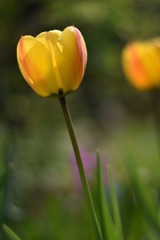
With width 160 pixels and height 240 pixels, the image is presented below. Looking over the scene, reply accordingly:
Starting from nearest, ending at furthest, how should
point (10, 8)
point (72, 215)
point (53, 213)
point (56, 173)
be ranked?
point (53, 213) → point (72, 215) → point (10, 8) → point (56, 173)

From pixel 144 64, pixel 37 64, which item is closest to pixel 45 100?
pixel 144 64

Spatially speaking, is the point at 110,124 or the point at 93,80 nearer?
the point at 93,80

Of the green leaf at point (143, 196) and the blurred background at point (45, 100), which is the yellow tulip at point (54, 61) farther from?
the blurred background at point (45, 100)

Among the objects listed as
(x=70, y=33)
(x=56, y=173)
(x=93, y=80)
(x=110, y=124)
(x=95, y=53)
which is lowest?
(x=110, y=124)

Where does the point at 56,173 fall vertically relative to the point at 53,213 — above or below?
below

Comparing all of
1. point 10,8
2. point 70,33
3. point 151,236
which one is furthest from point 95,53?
point 70,33

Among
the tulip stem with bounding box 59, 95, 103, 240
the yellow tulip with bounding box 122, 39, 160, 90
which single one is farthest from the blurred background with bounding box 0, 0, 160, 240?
the tulip stem with bounding box 59, 95, 103, 240

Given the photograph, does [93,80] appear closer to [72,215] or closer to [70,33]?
[72,215]

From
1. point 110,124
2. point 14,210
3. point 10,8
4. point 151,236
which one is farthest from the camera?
point 110,124

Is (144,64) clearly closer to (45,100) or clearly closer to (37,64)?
(37,64)
